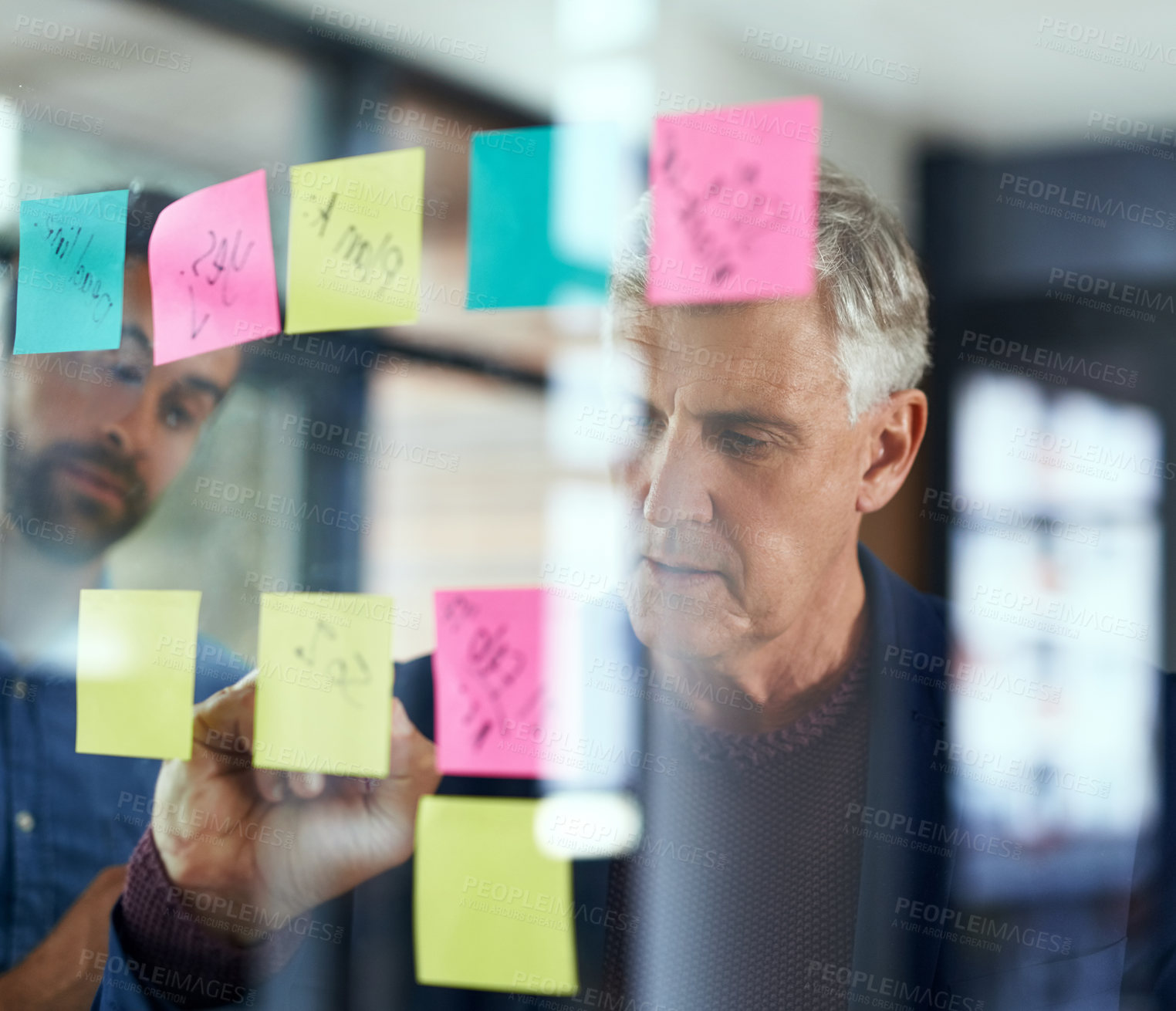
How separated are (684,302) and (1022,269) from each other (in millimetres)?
227

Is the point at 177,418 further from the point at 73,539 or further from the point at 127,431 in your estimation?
the point at 73,539

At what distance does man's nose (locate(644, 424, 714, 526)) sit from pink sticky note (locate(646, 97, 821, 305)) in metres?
0.10

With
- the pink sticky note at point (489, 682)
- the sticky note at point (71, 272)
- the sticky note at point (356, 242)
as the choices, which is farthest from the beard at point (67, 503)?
the pink sticky note at point (489, 682)

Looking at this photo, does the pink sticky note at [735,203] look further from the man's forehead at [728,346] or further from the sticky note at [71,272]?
the sticky note at [71,272]

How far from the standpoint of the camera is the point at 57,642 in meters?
1.06

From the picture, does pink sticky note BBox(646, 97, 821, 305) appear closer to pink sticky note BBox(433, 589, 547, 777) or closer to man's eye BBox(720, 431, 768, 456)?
man's eye BBox(720, 431, 768, 456)

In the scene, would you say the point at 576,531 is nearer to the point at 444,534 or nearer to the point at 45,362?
the point at 444,534

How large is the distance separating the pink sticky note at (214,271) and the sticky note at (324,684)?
0.24m

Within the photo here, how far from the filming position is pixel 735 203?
774mm

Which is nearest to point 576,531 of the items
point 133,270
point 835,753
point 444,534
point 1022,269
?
point 444,534

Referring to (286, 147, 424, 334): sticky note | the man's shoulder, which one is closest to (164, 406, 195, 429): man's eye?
(286, 147, 424, 334): sticky note

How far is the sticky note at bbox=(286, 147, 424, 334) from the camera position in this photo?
2.90 feet

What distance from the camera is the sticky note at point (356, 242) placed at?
34.9 inches

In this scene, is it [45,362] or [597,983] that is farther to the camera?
[45,362]
